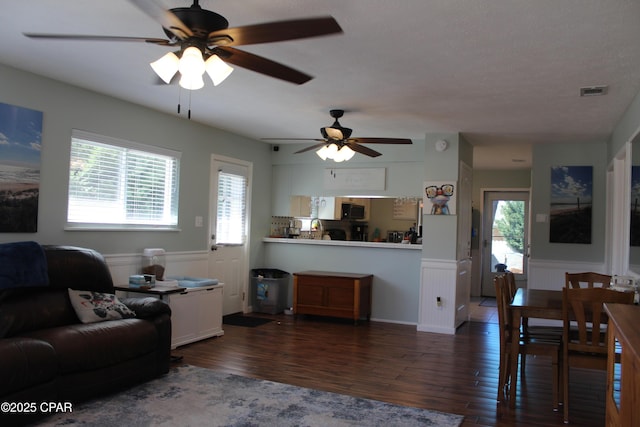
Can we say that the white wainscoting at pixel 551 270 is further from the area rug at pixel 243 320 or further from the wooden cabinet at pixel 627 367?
the wooden cabinet at pixel 627 367

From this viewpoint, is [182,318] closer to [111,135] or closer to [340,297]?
[111,135]

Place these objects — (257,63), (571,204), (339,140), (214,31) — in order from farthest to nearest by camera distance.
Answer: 1. (571,204)
2. (339,140)
3. (257,63)
4. (214,31)

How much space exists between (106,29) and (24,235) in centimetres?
199

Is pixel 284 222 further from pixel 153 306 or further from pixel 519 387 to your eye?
pixel 519 387

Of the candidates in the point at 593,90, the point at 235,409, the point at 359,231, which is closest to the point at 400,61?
the point at 593,90

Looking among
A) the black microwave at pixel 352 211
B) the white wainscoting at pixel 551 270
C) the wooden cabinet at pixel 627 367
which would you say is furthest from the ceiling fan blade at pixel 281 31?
the black microwave at pixel 352 211

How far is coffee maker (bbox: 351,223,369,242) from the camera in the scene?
8484mm

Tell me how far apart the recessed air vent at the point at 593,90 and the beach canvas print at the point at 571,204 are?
2519 millimetres

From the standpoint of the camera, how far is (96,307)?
152 inches

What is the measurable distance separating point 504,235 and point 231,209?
5.40 m

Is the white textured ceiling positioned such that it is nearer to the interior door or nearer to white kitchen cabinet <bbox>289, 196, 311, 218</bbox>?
white kitchen cabinet <bbox>289, 196, 311, 218</bbox>

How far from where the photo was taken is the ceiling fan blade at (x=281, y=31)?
83.6 inches

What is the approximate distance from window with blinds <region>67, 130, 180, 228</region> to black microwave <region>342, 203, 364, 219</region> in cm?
295

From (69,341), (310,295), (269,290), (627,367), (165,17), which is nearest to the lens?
(627,367)
